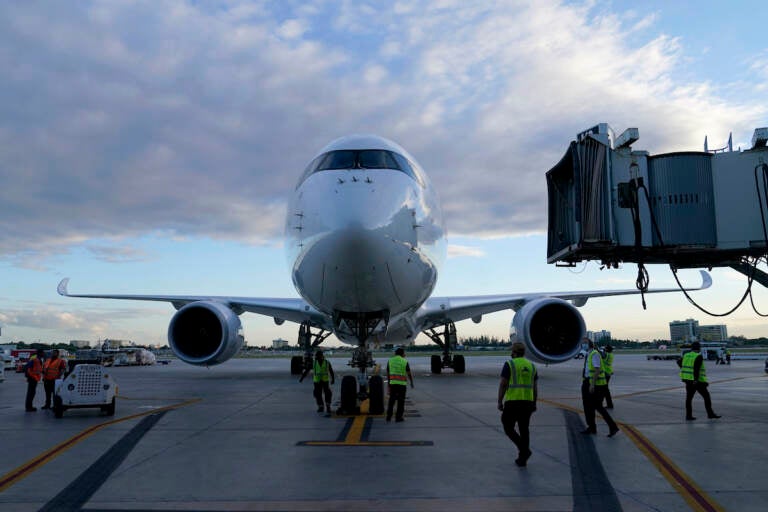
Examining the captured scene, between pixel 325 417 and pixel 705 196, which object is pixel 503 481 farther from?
pixel 705 196

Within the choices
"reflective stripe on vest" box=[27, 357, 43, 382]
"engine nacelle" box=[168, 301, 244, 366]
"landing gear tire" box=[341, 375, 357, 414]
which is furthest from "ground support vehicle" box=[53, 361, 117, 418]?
"engine nacelle" box=[168, 301, 244, 366]

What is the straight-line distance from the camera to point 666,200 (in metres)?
8.86

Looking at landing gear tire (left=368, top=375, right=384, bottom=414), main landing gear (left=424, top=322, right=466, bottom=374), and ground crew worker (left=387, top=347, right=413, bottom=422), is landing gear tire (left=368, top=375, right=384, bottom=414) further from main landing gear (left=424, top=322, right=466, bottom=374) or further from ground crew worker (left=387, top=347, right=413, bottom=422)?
main landing gear (left=424, top=322, right=466, bottom=374)

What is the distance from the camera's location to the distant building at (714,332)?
93750 mm

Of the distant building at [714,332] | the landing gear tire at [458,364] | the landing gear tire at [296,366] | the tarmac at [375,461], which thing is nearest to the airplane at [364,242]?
the tarmac at [375,461]

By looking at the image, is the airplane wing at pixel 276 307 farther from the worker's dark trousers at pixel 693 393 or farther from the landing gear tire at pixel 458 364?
the worker's dark trousers at pixel 693 393

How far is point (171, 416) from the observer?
359 inches

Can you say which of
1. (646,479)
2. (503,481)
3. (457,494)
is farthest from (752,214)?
(457,494)

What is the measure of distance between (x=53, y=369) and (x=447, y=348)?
12.3 m

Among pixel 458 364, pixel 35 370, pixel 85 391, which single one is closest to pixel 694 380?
pixel 85 391

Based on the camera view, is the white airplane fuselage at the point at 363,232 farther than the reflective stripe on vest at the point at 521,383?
Yes

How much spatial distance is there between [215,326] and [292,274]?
619cm

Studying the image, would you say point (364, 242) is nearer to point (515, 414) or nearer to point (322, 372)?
point (322, 372)

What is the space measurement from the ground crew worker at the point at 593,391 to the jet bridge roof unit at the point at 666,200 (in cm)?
189
